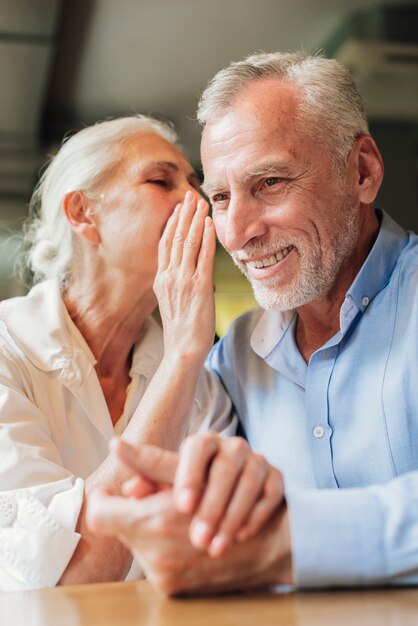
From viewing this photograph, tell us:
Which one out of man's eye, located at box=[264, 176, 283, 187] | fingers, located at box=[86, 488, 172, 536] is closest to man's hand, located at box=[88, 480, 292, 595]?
fingers, located at box=[86, 488, 172, 536]

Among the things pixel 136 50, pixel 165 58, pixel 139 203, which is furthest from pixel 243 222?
pixel 165 58

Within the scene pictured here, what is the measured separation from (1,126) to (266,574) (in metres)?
5.07

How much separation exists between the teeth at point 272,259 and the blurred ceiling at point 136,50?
3.14m

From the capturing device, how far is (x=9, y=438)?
1436 mm

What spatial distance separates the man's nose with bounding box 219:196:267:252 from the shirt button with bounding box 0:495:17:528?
0.56 m

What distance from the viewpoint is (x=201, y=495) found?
2.73 ft

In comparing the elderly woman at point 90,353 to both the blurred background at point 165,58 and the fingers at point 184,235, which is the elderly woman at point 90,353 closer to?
the fingers at point 184,235

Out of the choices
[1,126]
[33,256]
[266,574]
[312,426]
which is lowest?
[1,126]

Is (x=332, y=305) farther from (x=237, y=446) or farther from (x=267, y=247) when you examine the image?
(x=237, y=446)

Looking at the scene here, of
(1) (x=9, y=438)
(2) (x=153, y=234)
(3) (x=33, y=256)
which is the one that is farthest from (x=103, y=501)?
(3) (x=33, y=256)

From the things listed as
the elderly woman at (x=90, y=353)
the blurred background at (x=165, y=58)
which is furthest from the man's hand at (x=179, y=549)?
the blurred background at (x=165, y=58)

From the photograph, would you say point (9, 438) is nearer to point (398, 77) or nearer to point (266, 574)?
point (266, 574)

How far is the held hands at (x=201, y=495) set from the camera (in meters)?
0.82

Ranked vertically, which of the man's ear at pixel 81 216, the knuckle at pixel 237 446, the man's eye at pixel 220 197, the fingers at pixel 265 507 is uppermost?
the knuckle at pixel 237 446
